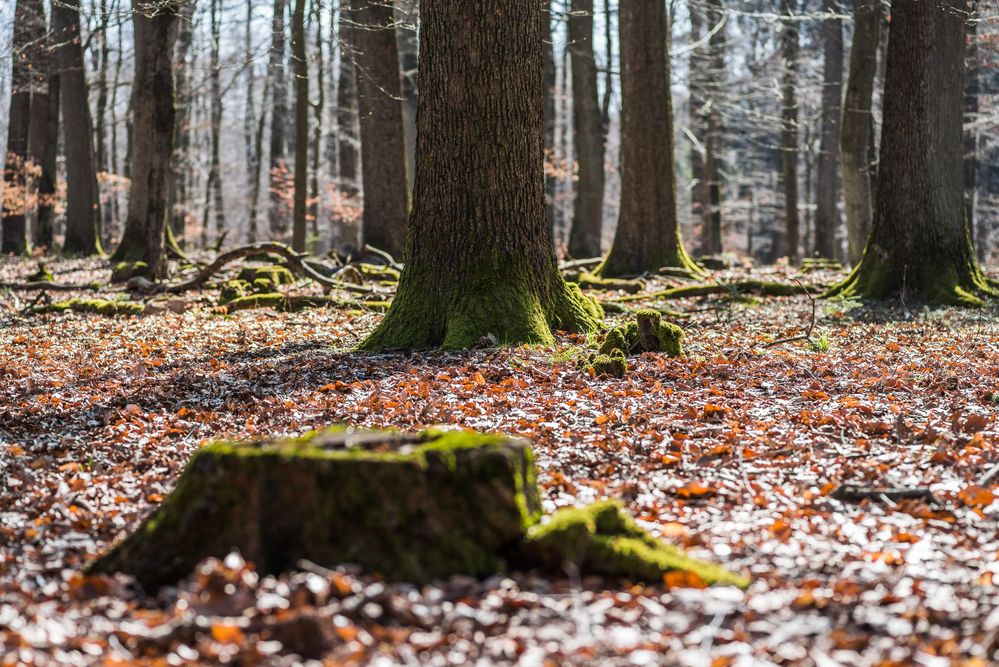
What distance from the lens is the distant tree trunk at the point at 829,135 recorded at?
2317cm

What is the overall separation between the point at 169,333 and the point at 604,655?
8.59 meters

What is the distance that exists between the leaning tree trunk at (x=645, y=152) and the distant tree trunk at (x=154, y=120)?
712cm

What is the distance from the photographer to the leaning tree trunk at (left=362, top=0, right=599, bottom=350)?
27.6ft

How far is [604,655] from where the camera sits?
2.83m

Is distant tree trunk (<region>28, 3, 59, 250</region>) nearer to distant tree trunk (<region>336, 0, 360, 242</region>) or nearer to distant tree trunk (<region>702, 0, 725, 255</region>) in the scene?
distant tree trunk (<region>336, 0, 360, 242</region>)

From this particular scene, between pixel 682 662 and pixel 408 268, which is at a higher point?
pixel 408 268

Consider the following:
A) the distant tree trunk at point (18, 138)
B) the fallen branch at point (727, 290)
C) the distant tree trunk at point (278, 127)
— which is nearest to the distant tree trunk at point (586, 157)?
the fallen branch at point (727, 290)

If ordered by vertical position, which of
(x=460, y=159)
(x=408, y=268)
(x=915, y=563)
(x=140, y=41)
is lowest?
(x=915, y=563)

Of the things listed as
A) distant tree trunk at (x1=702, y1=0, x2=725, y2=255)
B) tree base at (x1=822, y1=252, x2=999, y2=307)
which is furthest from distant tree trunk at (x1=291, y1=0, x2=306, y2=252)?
distant tree trunk at (x1=702, y1=0, x2=725, y2=255)

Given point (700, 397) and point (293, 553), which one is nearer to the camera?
point (293, 553)

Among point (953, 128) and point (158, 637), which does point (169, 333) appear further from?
point (953, 128)

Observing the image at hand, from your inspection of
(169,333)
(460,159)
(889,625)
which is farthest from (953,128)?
(889,625)

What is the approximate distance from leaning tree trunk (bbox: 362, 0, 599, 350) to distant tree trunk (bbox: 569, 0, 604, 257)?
13.0 metres

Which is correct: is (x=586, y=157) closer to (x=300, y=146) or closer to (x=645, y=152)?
(x=645, y=152)
